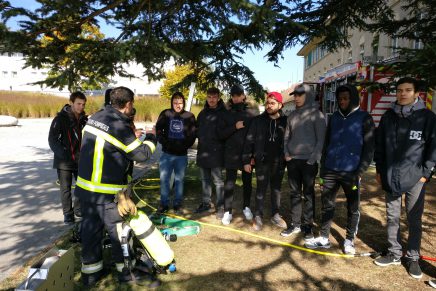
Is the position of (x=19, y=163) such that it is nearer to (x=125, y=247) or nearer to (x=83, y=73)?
(x=83, y=73)

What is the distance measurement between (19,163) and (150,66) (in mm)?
7560

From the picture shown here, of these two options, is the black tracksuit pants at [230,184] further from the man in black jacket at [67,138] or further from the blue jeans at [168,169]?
the man in black jacket at [67,138]

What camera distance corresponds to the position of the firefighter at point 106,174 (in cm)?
325

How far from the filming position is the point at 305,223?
4.62 meters

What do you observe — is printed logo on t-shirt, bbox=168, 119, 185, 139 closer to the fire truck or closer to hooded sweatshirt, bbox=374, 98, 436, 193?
the fire truck

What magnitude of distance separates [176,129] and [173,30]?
5.12 feet

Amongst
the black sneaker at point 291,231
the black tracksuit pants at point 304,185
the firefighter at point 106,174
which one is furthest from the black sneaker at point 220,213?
the firefighter at point 106,174

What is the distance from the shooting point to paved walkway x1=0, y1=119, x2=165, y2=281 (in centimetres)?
425

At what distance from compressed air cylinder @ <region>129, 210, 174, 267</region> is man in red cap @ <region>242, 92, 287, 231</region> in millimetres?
1788

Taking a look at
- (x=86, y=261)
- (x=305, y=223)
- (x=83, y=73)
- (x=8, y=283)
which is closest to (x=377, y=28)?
(x=305, y=223)

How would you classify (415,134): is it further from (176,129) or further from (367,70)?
(367,70)

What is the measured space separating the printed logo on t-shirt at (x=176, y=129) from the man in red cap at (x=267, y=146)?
1.13 metres

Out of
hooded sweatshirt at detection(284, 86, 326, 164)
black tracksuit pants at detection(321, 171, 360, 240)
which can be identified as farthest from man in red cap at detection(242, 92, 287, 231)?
black tracksuit pants at detection(321, 171, 360, 240)

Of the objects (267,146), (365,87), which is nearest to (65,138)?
(267,146)
